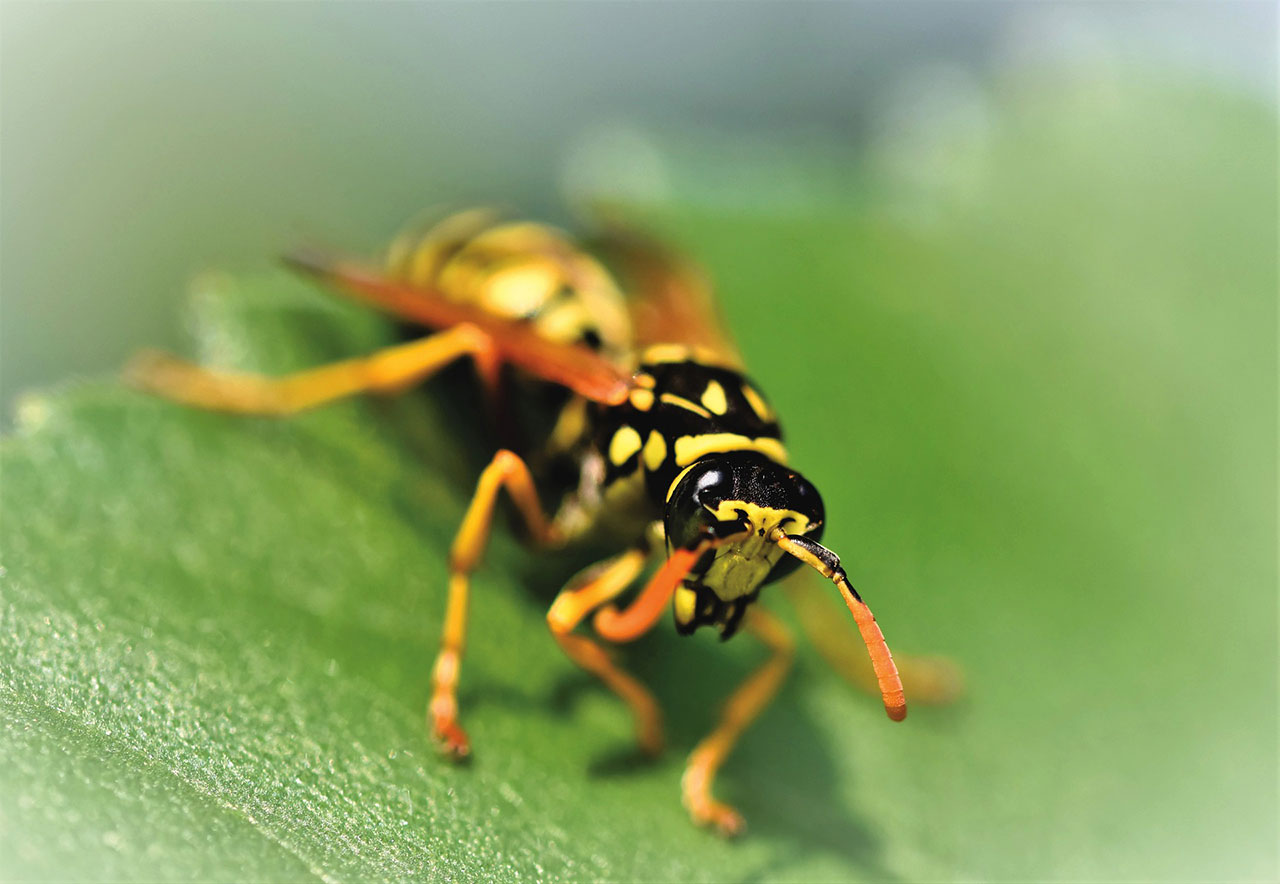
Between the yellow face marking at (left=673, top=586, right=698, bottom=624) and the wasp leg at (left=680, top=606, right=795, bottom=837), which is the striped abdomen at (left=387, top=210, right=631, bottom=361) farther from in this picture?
the yellow face marking at (left=673, top=586, right=698, bottom=624)

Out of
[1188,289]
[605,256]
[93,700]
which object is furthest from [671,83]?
[93,700]

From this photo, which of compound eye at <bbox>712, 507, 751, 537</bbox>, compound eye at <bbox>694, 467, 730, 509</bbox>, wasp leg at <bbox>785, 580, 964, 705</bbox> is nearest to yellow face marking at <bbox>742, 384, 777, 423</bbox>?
compound eye at <bbox>694, 467, 730, 509</bbox>

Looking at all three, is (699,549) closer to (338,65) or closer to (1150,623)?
(1150,623)

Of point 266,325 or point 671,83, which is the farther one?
point 671,83

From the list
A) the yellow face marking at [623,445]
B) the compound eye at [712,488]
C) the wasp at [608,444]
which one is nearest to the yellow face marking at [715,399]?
the wasp at [608,444]

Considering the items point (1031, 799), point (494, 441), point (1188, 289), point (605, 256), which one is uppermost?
point (1188, 289)

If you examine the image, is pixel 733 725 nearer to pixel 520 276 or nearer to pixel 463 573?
pixel 463 573
